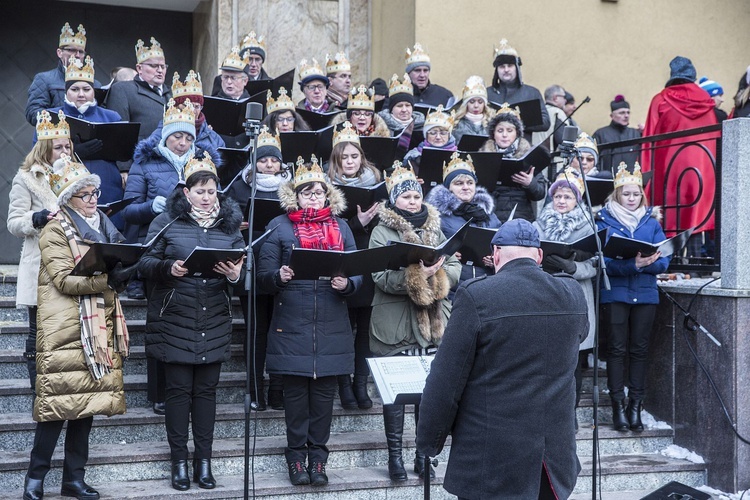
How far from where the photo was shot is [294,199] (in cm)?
614

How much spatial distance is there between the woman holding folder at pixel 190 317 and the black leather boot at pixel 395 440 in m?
1.12

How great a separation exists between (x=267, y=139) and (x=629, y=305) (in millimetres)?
3010

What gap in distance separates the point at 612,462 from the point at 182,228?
139 inches

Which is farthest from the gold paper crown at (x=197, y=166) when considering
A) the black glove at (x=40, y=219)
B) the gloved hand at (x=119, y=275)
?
the black glove at (x=40, y=219)

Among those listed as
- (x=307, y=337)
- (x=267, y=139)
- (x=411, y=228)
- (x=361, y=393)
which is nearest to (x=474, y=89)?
(x=267, y=139)

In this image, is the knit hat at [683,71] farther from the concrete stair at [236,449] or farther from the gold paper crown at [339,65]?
the concrete stair at [236,449]

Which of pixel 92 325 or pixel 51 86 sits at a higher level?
pixel 51 86

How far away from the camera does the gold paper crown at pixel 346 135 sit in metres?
7.25

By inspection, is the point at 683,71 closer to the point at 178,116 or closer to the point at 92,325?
the point at 178,116

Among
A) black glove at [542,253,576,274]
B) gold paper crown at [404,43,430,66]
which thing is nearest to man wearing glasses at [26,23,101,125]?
gold paper crown at [404,43,430,66]

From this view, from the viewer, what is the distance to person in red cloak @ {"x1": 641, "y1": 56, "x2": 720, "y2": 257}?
824 centimetres

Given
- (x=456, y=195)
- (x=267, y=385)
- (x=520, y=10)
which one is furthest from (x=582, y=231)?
(x=520, y=10)

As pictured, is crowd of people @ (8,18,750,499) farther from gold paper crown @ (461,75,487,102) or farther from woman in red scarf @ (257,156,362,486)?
gold paper crown @ (461,75,487,102)

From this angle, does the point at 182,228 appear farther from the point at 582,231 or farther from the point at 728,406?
the point at 728,406
